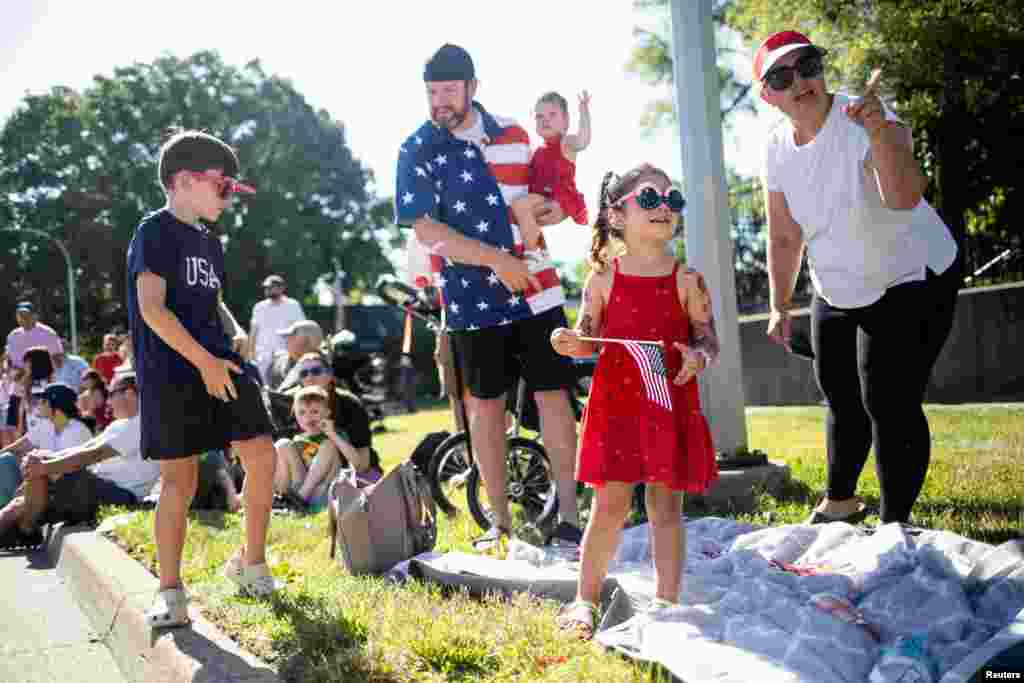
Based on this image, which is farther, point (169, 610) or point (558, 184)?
point (558, 184)

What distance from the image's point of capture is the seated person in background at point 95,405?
9859 mm

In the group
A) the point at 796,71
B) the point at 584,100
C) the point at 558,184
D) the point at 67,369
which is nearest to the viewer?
the point at 796,71

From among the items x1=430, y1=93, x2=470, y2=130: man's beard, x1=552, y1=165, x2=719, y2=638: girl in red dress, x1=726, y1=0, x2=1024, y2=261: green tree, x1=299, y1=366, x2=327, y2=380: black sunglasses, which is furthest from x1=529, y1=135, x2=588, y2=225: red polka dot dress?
x1=726, y1=0, x2=1024, y2=261: green tree

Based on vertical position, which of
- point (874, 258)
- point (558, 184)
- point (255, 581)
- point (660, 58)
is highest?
point (660, 58)

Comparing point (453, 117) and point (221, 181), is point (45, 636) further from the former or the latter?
point (453, 117)

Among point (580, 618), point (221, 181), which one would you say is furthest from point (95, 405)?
point (580, 618)

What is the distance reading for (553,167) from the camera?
15.8ft

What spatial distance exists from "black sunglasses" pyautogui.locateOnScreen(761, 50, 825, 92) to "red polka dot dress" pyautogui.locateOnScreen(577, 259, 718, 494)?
3.32 feet

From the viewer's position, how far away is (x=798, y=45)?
149 inches

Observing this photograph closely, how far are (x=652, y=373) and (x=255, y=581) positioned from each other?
76.4 inches

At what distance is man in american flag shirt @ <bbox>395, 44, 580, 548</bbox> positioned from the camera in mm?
4367

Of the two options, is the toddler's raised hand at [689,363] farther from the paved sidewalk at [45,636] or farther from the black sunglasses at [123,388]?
the black sunglasses at [123,388]

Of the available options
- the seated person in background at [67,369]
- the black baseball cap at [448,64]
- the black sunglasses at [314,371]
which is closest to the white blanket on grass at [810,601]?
the black baseball cap at [448,64]

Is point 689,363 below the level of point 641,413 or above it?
above
